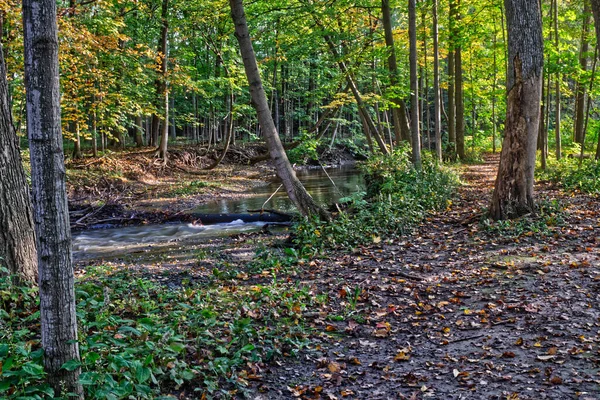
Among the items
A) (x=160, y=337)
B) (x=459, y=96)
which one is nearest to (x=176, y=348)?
(x=160, y=337)

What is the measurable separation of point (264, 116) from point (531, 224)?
5.47m

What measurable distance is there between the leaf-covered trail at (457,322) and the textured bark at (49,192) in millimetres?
1741

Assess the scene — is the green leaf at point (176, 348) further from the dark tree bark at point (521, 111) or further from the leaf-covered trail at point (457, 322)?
the dark tree bark at point (521, 111)

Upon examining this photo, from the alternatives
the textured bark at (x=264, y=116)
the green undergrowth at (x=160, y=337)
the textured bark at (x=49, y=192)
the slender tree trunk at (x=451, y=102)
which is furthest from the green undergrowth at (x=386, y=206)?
the slender tree trunk at (x=451, y=102)

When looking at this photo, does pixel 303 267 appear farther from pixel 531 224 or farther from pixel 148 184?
pixel 148 184

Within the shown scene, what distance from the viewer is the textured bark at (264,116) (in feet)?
27.0

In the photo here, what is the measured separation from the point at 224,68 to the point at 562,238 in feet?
63.6

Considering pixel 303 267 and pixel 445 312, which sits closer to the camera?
pixel 445 312

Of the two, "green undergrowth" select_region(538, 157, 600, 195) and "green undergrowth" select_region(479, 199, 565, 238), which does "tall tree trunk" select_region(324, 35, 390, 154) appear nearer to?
"green undergrowth" select_region(538, 157, 600, 195)

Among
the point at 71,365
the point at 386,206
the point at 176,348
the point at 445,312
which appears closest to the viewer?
the point at 71,365

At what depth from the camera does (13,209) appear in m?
4.88

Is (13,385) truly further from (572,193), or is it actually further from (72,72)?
(72,72)

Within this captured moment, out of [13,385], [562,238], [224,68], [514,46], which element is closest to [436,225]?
[562,238]

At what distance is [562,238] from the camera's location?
→ 292 inches
